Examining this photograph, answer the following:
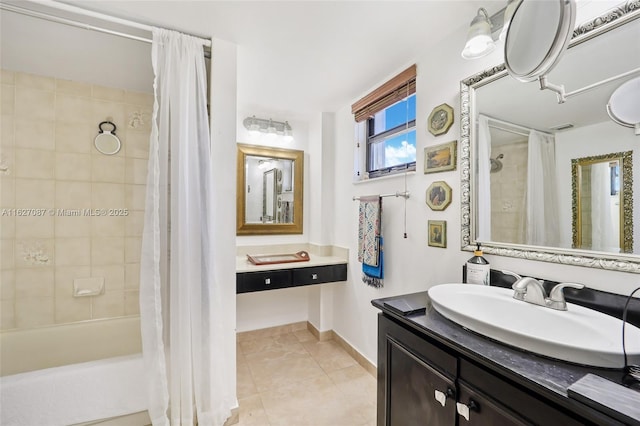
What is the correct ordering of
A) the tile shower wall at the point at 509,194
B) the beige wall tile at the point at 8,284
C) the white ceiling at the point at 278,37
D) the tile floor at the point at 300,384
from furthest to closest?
the beige wall tile at the point at 8,284 < the tile floor at the point at 300,384 < the white ceiling at the point at 278,37 < the tile shower wall at the point at 509,194

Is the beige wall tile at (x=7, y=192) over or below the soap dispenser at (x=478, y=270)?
over

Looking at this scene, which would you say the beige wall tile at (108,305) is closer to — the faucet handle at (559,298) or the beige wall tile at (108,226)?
the beige wall tile at (108,226)

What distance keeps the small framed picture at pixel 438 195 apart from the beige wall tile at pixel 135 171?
228 cm

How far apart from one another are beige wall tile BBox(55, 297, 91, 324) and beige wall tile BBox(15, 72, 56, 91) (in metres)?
1.58

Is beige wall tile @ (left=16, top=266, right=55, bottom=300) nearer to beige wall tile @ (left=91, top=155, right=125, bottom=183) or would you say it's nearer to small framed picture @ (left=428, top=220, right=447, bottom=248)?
beige wall tile @ (left=91, top=155, right=125, bottom=183)

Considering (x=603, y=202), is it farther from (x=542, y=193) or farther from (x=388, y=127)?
(x=388, y=127)

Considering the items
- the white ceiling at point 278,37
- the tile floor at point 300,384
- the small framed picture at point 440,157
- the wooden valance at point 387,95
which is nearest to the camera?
the white ceiling at point 278,37

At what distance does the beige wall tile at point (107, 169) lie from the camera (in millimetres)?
2143

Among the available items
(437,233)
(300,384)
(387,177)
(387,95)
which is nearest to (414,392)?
(437,233)

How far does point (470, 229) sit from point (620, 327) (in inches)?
26.6

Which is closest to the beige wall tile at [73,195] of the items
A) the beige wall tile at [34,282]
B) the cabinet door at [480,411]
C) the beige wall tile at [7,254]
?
the beige wall tile at [7,254]

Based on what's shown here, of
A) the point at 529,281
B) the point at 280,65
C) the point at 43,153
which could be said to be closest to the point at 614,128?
the point at 529,281

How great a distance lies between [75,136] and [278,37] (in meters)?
1.80

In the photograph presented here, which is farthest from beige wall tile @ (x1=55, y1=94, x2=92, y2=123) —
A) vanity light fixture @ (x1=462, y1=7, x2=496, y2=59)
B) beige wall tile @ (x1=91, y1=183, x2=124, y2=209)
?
vanity light fixture @ (x1=462, y1=7, x2=496, y2=59)
